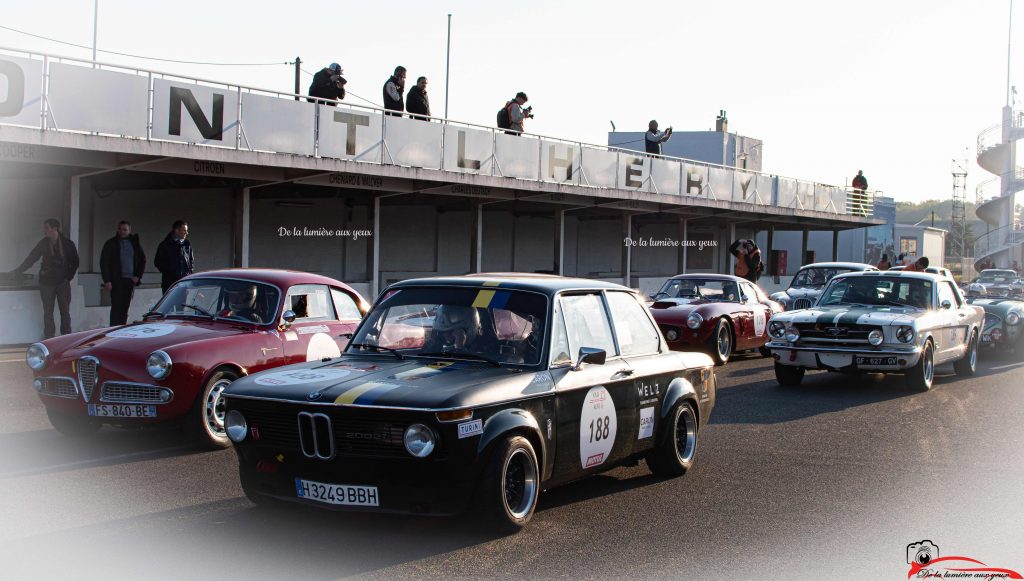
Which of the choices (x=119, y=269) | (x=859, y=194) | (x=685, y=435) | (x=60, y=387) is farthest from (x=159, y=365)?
(x=859, y=194)

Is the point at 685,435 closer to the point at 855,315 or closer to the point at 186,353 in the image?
the point at 186,353

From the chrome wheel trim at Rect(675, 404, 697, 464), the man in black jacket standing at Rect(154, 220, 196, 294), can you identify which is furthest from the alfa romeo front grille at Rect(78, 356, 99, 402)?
the man in black jacket standing at Rect(154, 220, 196, 294)

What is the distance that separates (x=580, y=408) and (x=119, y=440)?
4349mm

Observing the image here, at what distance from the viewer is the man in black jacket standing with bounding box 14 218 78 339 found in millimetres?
15352

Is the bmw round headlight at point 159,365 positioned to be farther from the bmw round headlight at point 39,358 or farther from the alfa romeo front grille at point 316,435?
the alfa romeo front grille at point 316,435

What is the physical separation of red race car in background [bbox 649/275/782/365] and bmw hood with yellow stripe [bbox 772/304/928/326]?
1465 mm

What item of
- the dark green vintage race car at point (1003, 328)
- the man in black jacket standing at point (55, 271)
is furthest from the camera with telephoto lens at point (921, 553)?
the man in black jacket standing at point (55, 271)

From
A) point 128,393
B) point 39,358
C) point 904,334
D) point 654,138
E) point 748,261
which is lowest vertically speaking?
point 128,393

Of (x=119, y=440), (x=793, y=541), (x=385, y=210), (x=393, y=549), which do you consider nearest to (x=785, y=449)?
(x=793, y=541)

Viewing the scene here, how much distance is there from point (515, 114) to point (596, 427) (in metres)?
18.8

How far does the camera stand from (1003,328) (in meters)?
17.5

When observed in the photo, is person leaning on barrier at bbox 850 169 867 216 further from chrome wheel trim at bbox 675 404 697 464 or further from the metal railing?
chrome wheel trim at bbox 675 404 697 464

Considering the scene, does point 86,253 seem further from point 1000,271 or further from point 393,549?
point 1000,271

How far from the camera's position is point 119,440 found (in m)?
8.61
